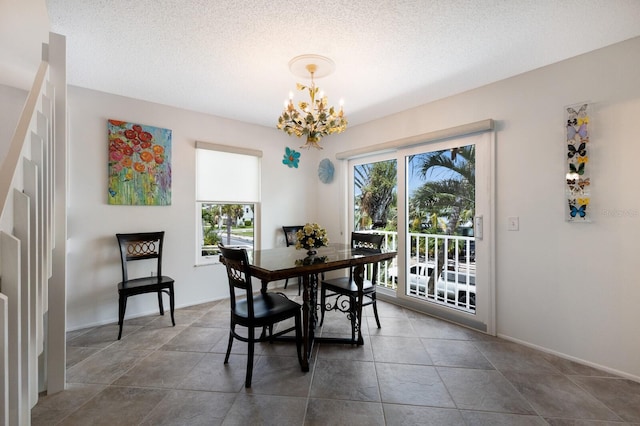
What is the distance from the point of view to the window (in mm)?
3744

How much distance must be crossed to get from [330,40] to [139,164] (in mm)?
2546

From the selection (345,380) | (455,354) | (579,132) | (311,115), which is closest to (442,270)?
(455,354)

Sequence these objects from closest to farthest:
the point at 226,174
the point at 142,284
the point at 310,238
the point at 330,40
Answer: the point at 330,40 < the point at 310,238 < the point at 142,284 < the point at 226,174

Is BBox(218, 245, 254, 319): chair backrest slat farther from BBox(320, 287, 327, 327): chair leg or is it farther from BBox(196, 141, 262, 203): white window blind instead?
BBox(196, 141, 262, 203): white window blind

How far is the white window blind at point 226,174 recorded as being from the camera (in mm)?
3723

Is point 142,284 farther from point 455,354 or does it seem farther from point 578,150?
point 578,150

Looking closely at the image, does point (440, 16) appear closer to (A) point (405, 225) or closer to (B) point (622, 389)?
(A) point (405, 225)

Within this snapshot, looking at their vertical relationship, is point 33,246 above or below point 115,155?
below

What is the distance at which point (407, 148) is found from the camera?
138 inches

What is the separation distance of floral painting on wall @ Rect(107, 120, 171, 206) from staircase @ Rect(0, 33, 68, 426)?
1276mm

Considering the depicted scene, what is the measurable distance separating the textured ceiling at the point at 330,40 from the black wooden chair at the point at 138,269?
1.61m

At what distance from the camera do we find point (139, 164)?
3.24m

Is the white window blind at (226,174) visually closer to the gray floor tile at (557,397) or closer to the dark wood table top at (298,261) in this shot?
the dark wood table top at (298,261)

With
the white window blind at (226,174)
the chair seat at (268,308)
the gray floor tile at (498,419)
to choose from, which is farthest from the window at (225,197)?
the gray floor tile at (498,419)
